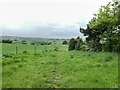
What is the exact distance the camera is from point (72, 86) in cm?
1335

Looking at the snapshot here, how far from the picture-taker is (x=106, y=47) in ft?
165

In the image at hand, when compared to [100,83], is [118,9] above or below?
above

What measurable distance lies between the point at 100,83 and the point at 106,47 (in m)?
36.9

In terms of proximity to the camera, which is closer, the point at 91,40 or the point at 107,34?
the point at 107,34

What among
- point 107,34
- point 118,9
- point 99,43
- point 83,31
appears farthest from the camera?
point 83,31

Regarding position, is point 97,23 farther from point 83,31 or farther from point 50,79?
point 50,79

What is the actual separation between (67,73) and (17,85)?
4.94m

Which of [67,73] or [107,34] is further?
[107,34]

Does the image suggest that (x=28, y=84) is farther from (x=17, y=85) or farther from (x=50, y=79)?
(x=50, y=79)

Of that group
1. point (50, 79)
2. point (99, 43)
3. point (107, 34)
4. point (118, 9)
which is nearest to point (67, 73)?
point (50, 79)

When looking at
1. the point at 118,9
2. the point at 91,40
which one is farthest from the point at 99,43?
the point at 118,9

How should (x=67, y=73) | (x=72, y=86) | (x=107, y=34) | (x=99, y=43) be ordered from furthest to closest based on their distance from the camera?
(x=99, y=43)
(x=107, y=34)
(x=67, y=73)
(x=72, y=86)

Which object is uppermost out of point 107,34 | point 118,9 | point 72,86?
point 118,9

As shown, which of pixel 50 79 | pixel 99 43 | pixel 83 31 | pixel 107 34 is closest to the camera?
pixel 50 79
